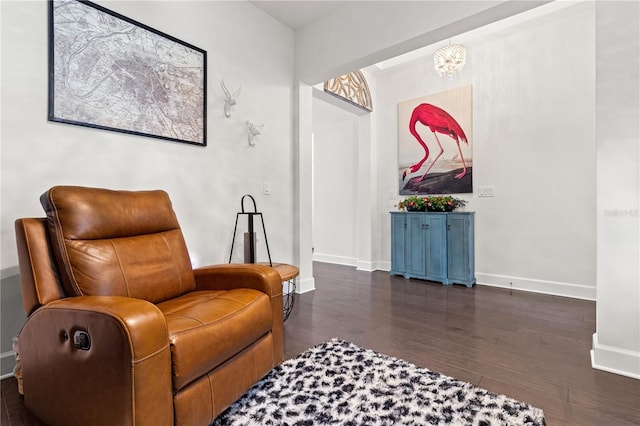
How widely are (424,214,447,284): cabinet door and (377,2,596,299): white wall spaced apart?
44 centimetres

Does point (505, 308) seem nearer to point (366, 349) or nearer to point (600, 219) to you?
point (600, 219)

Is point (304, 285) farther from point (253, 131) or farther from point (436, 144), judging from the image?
point (436, 144)

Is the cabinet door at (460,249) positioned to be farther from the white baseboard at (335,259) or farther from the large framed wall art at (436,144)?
the white baseboard at (335,259)

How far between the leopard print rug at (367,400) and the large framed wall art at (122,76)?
6.32 ft

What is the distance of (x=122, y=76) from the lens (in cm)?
211

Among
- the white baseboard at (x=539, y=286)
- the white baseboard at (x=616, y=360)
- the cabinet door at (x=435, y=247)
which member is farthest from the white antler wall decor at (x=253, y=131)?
the white baseboard at (x=539, y=286)

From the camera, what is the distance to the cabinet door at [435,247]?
3.74 metres

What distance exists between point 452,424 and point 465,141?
3408 mm

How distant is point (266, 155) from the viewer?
10.4 ft

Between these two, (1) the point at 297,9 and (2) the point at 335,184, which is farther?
(2) the point at 335,184

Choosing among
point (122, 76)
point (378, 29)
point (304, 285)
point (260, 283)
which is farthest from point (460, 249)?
point (122, 76)

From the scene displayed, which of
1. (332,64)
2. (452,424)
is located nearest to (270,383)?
(452,424)

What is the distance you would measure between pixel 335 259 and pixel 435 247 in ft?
6.27

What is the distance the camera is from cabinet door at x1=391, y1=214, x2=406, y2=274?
13.4 ft
